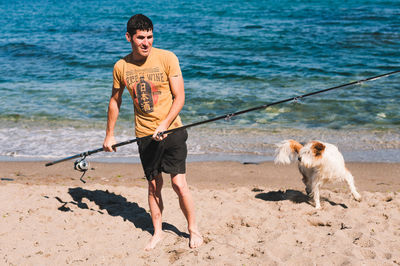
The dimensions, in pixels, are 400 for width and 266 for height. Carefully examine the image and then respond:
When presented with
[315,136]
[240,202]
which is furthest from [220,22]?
[240,202]

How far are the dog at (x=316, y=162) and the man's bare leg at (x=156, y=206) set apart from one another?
1721mm

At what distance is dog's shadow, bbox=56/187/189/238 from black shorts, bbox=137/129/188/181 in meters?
0.91

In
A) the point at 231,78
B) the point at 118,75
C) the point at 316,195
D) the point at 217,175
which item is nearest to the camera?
the point at 118,75

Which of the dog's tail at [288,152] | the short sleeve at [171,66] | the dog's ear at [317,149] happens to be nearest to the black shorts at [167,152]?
the short sleeve at [171,66]

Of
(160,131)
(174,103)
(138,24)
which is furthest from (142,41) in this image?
(160,131)

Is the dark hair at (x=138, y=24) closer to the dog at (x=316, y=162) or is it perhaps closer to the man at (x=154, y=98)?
the man at (x=154, y=98)

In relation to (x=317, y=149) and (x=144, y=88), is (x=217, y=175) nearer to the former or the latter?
(x=317, y=149)

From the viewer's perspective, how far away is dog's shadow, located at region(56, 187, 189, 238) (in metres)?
4.88

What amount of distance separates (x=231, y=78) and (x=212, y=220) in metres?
9.64

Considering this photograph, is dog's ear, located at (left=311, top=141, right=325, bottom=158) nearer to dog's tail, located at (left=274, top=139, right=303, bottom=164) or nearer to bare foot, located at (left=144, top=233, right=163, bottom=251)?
dog's tail, located at (left=274, top=139, right=303, bottom=164)

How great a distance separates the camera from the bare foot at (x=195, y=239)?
163 inches

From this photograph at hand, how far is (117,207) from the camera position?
216 inches

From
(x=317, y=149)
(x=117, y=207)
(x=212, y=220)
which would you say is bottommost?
(x=117, y=207)

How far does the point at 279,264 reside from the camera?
3.67m
